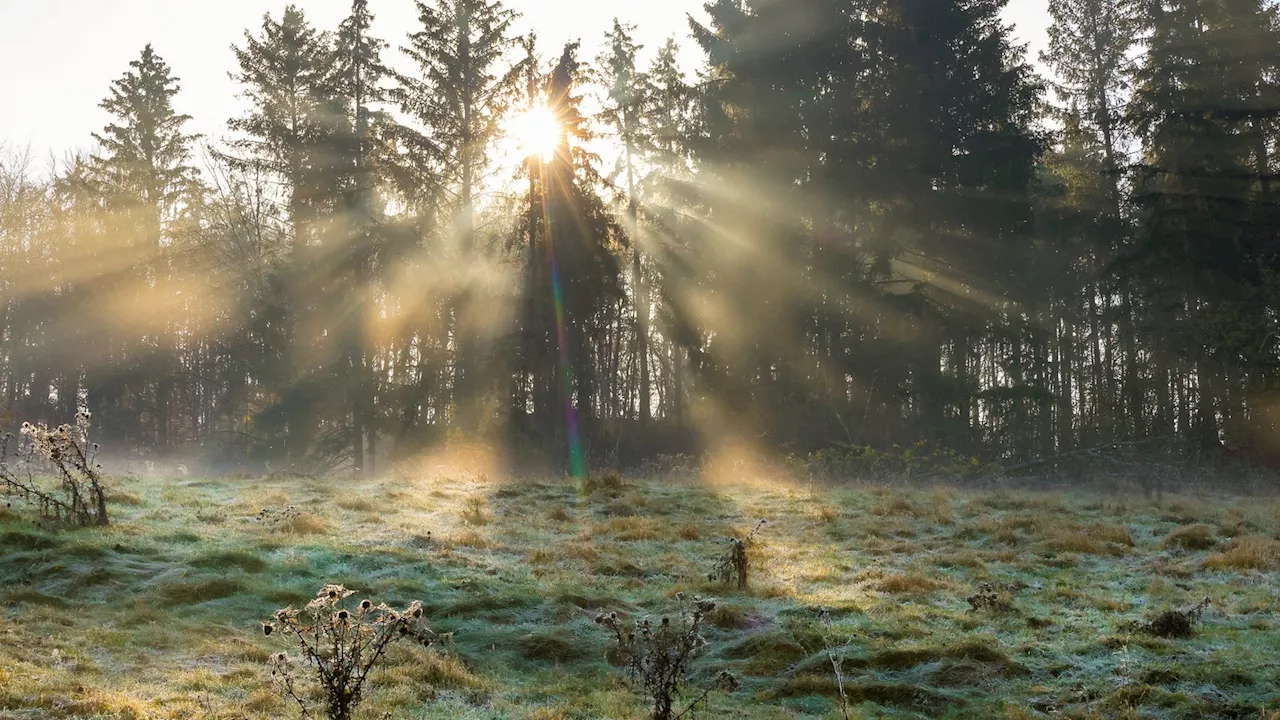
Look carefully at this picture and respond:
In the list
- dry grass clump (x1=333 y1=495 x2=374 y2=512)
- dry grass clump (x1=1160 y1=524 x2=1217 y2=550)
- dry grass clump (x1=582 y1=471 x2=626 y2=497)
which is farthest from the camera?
dry grass clump (x1=582 y1=471 x2=626 y2=497)

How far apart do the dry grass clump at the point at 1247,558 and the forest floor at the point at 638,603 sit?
0.07 m

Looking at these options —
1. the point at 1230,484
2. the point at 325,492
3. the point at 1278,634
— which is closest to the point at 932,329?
the point at 1230,484

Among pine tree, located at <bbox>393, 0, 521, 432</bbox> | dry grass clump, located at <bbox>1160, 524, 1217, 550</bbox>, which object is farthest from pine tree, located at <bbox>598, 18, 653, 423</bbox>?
dry grass clump, located at <bbox>1160, 524, 1217, 550</bbox>

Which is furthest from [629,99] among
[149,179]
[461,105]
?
[149,179]

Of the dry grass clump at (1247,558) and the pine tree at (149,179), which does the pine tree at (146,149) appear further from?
the dry grass clump at (1247,558)

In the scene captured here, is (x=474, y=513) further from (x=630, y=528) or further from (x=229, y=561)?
(x=229, y=561)

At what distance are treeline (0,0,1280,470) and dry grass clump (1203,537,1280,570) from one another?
588 inches

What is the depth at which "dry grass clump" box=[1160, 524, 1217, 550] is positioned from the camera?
12211 mm

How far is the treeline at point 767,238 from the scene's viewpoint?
2545 cm

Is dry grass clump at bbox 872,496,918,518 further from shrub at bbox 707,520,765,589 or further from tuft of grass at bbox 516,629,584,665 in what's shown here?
tuft of grass at bbox 516,629,584,665

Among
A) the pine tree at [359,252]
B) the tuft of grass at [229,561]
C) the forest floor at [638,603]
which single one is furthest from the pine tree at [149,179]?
the tuft of grass at [229,561]

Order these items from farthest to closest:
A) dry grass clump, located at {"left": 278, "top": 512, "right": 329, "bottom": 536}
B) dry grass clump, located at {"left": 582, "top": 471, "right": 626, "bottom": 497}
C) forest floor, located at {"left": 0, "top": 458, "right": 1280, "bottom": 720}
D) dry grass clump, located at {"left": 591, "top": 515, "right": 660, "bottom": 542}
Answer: dry grass clump, located at {"left": 582, "top": 471, "right": 626, "bottom": 497} → dry grass clump, located at {"left": 591, "top": 515, "right": 660, "bottom": 542} → dry grass clump, located at {"left": 278, "top": 512, "right": 329, "bottom": 536} → forest floor, located at {"left": 0, "top": 458, "right": 1280, "bottom": 720}

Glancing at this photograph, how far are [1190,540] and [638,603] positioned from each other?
8.03 m

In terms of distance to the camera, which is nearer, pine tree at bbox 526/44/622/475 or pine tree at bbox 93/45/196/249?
pine tree at bbox 526/44/622/475
